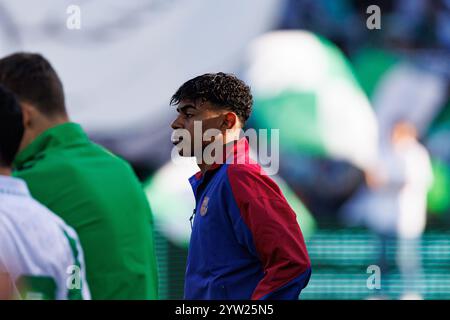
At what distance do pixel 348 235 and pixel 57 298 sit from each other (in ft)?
8.56

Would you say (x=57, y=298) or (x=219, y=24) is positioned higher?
(x=219, y=24)

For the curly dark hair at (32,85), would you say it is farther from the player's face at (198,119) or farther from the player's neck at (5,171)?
the player's neck at (5,171)

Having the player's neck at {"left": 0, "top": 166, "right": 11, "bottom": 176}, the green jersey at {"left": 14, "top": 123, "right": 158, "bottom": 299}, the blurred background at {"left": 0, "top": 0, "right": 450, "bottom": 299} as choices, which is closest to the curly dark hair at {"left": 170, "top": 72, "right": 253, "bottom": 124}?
the green jersey at {"left": 14, "top": 123, "right": 158, "bottom": 299}

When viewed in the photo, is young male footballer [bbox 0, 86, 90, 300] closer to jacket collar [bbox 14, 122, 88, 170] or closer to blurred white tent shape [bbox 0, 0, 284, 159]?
jacket collar [bbox 14, 122, 88, 170]

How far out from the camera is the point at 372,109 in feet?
16.2

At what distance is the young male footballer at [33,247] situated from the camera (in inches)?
90.4

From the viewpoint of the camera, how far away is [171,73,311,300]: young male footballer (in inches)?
101

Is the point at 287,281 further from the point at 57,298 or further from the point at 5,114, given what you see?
the point at 5,114

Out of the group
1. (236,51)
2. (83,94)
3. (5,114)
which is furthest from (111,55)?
(5,114)

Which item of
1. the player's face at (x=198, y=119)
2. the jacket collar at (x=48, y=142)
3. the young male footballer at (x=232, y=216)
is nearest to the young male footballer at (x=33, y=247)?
the young male footballer at (x=232, y=216)

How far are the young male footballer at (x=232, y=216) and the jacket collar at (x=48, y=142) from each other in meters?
0.48

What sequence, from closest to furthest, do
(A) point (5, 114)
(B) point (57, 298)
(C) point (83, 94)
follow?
1. (B) point (57, 298)
2. (A) point (5, 114)
3. (C) point (83, 94)

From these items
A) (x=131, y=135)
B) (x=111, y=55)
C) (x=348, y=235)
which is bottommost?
(x=348, y=235)

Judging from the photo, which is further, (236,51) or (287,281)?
(236,51)
